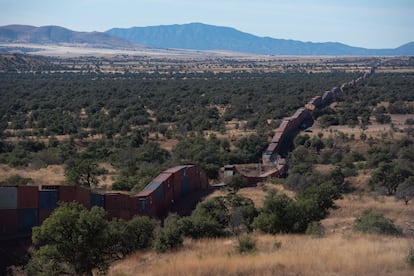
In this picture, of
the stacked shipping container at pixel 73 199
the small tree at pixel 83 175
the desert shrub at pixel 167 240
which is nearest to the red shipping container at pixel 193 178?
the stacked shipping container at pixel 73 199

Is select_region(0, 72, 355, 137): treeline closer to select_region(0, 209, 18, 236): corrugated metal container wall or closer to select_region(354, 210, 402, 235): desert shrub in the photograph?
select_region(0, 209, 18, 236): corrugated metal container wall

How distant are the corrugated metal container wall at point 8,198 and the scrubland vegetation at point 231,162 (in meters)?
1.94

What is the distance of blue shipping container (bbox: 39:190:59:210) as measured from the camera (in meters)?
18.8

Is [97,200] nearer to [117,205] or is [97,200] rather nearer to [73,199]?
[117,205]

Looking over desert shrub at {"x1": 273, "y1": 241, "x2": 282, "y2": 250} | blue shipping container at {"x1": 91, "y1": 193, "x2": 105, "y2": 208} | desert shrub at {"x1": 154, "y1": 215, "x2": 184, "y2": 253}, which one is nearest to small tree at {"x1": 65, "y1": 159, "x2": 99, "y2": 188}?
blue shipping container at {"x1": 91, "y1": 193, "x2": 105, "y2": 208}

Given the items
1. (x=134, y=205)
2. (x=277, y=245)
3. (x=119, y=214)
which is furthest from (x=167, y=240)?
(x=134, y=205)

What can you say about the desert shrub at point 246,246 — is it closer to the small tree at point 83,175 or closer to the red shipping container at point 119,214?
the red shipping container at point 119,214

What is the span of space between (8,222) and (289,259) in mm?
9791

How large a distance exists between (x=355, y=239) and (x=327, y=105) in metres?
46.8

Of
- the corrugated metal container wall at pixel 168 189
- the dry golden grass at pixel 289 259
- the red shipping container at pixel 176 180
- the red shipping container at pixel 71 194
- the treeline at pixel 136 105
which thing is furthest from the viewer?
the treeline at pixel 136 105

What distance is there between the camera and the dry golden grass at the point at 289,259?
1115 centimetres

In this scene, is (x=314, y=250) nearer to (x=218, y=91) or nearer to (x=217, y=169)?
(x=217, y=169)

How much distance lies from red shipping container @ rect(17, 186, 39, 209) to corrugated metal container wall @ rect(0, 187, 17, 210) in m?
0.11

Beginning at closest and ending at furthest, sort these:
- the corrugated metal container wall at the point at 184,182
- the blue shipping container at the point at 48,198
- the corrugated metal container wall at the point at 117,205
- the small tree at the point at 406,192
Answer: the blue shipping container at the point at 48,198, the corrugated metal container wall at the point at 117,205, the small tree at the point at 406,192, the corrugated metal container wall at the point at 184,182
